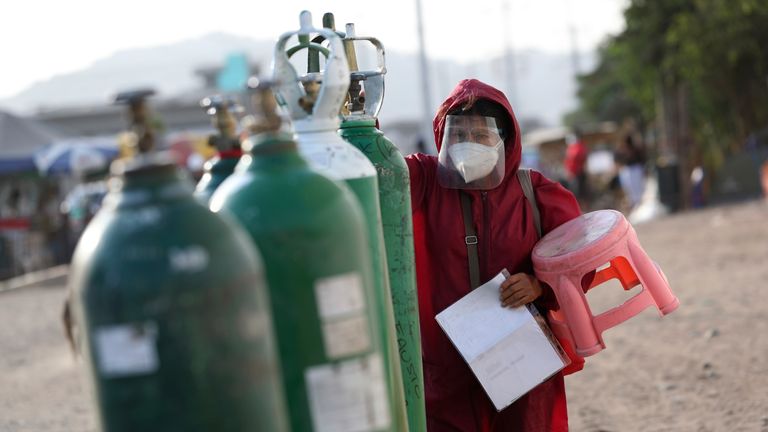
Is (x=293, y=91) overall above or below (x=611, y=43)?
above

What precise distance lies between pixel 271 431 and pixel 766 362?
5608 mm

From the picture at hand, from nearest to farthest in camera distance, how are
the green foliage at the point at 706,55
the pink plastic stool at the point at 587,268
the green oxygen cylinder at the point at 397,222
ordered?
the green oxygen cylinder at the point at 397,222 → the pink plastic stool at the point at 587,268 → the green foliage at the point at 706,55

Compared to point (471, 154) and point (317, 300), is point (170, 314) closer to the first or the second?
point (317, 300)

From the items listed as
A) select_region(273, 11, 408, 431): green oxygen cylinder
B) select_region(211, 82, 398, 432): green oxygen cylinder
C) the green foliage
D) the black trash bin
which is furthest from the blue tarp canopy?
select_region(211, 82, 398, 432): green oxygen cylinder

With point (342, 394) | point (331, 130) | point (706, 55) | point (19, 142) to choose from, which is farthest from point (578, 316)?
point (19, 142)

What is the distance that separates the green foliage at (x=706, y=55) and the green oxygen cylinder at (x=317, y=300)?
16.7 metres

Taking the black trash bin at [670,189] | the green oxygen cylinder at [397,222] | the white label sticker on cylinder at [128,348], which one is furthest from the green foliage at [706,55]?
the white label sticker on cylinder at [128,348]

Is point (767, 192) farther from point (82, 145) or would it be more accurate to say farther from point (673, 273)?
point (82, 145)

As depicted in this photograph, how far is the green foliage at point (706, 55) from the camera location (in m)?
22.1

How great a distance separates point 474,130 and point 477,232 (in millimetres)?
361

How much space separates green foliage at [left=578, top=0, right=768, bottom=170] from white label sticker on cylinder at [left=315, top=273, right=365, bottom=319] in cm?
1671

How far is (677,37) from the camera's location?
73.9 feet

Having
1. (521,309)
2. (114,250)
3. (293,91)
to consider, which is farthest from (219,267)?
(521,309)

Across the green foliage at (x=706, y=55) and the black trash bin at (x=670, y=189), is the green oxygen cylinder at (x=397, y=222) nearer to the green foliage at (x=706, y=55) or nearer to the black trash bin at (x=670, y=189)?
the green foliage at (x=706, y=55)
